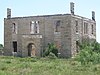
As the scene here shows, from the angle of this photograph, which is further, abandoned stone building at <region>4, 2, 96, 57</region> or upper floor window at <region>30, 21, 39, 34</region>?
upper floor window at <region>30, 21, 39, 34</region>

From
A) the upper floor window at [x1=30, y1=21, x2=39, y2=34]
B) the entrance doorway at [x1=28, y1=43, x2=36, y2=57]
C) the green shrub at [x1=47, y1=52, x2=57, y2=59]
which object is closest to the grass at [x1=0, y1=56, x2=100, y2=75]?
the green shrub at [x1=47, y1=52, x2=57, y2=59]

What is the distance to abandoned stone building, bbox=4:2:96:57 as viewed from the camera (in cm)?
4581

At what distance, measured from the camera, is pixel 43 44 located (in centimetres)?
4778

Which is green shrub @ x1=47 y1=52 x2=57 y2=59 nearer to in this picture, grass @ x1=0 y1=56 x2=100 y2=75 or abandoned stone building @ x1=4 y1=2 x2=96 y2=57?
abandoned stone building @ x1=4 y1=2 x2=96 y2=57

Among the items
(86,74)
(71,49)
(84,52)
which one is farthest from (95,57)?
(71,49)

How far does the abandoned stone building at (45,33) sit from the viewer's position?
45.8m

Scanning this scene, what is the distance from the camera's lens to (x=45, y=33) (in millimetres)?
47656

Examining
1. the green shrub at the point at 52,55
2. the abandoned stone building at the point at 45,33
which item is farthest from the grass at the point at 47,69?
the abandoned stone building at the point at 45,33

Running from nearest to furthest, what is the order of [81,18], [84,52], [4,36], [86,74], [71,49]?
[86,74] < [84,52] < [71,49] < [81,18] < [4,36]

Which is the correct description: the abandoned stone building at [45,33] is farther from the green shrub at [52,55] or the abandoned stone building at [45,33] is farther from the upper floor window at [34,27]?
the green shrub at [52,55]

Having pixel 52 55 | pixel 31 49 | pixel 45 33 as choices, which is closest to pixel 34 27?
pixel 45 33

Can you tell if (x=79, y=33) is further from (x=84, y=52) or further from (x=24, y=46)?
(x=84, y=52)

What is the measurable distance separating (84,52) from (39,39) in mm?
20424

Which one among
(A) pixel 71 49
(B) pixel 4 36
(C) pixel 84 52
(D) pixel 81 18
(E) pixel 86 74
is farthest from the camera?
(B) pixel 4 36
